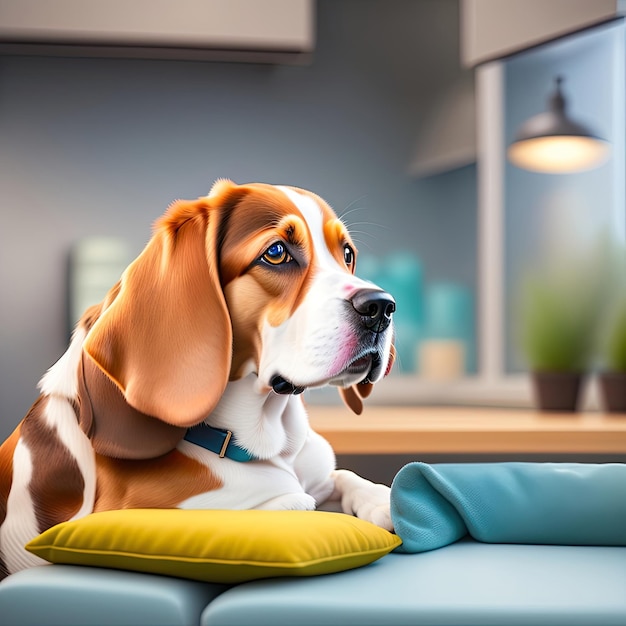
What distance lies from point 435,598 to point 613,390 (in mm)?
1493

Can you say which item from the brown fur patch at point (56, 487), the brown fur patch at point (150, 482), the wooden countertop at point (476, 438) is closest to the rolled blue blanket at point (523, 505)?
the brown fur patch at point (150, 482)

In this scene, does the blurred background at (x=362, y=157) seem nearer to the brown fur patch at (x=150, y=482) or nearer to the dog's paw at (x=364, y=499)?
the dog's paw at (x=364, y=499)

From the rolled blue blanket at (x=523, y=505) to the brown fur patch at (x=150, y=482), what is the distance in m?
0.25

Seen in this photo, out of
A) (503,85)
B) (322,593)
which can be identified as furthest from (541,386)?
(322,593)

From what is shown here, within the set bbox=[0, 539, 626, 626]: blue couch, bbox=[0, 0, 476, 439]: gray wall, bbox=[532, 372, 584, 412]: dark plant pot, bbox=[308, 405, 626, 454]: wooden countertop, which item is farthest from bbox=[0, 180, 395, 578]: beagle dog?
bbox=[0, 0, 476, 439]: gray wall

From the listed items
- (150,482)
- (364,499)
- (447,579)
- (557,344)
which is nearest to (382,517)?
(364,499)

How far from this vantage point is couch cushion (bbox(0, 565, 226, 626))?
742 millimetres

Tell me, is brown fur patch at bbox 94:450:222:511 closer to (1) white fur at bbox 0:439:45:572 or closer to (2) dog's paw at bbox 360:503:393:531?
(1) white fur at bbox 0:439:45:572

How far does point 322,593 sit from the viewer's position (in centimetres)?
75

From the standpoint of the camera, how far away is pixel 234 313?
3.11 feet

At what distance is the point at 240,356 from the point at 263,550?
264mm

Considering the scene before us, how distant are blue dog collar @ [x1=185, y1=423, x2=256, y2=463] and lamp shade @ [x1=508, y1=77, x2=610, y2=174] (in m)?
1.66

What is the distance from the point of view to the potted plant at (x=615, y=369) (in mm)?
2057

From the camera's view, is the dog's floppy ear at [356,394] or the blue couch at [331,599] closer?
the blue couch at [331,599]
